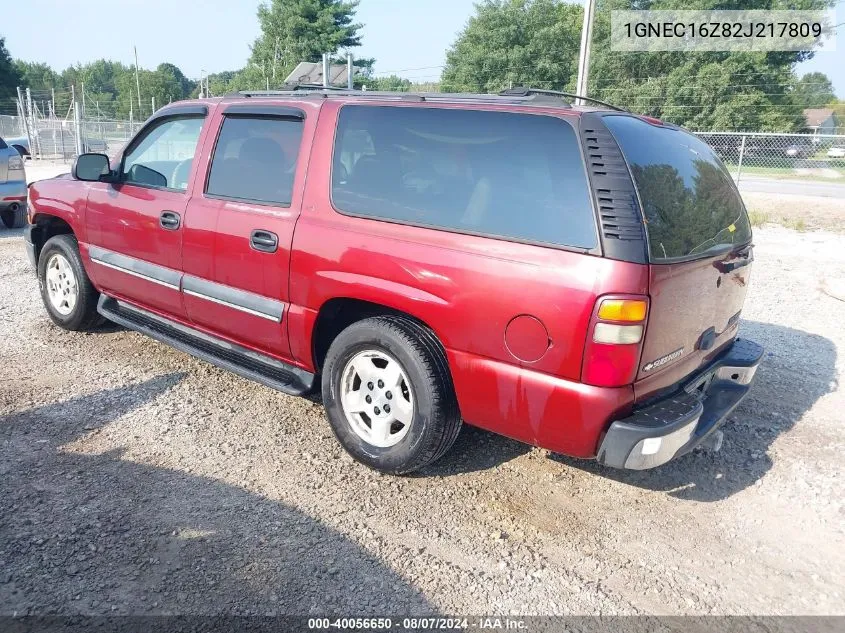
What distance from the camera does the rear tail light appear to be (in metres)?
2.56

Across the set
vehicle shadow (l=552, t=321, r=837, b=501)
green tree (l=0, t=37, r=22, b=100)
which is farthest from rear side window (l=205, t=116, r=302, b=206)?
green tree (l=0, t=37, r=22, b=100)

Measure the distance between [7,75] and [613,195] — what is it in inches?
2457

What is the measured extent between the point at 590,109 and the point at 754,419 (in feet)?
8.03

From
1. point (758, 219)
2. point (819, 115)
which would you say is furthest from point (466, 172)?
point (819, 115)

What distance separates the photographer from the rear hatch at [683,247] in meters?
2.70

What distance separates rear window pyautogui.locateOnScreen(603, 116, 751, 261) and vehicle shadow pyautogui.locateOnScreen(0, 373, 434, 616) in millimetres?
1798

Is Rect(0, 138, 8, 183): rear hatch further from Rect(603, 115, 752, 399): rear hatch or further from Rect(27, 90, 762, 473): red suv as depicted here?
Rect(603, 115, 752, 399): rear hatch

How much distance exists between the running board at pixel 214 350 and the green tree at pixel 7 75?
58040 mm

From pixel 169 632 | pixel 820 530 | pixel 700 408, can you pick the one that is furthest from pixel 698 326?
pixel 169 632

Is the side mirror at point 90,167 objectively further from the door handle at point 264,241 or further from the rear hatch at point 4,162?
the rear hatch at point 4,162

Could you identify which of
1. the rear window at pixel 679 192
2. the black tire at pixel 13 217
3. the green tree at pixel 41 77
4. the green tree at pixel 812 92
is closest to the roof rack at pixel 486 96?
the rear window at pixel 679 192

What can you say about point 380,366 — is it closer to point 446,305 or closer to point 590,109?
point 446,305

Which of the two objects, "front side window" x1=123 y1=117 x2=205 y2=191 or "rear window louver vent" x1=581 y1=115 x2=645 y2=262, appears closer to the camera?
"rear window louver vent" x1=581 y1=115 x2=645 y2=262

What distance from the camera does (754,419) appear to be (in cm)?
418
